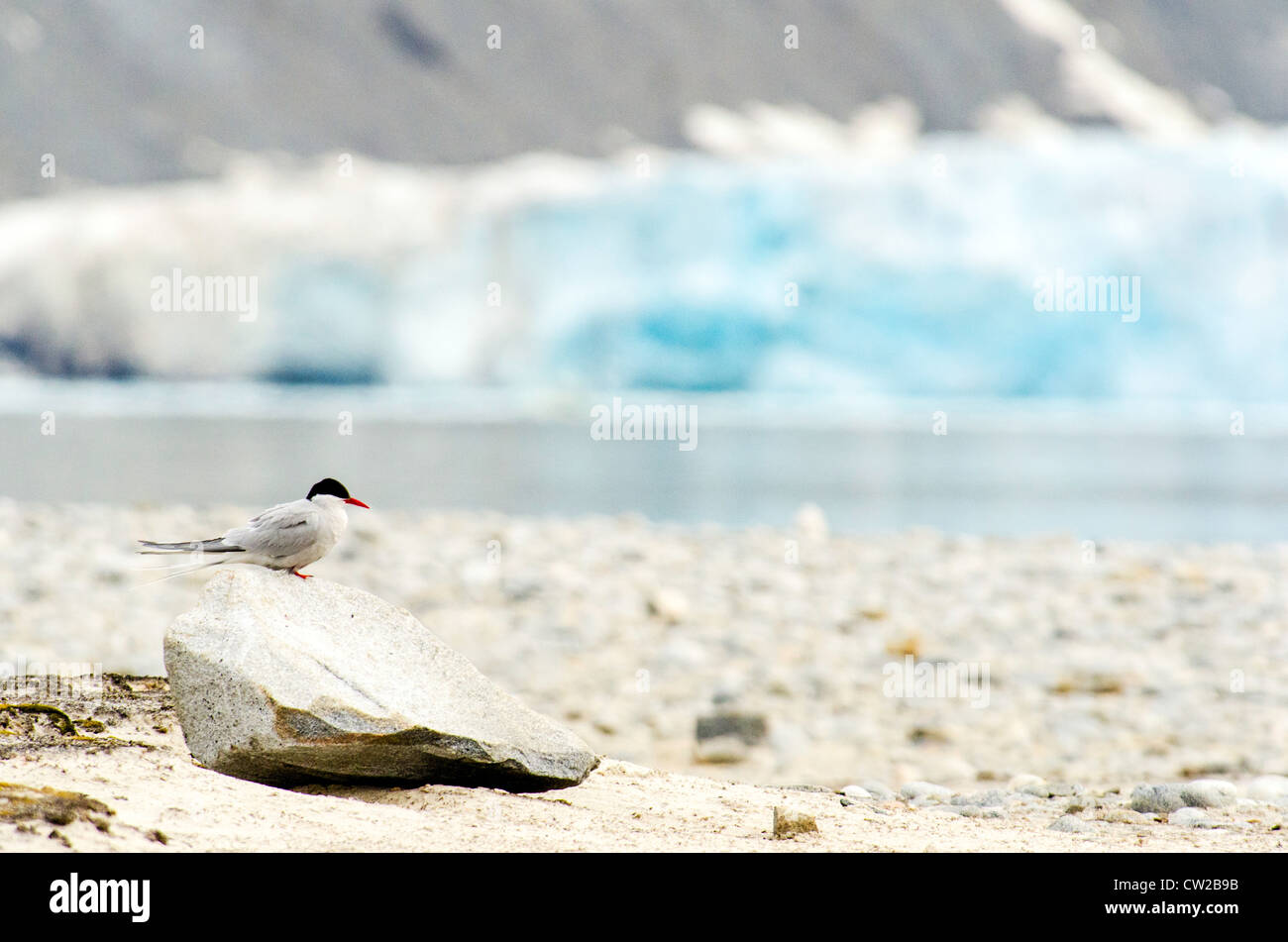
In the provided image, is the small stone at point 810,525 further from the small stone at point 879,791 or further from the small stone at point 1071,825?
the small stone at point 1071,825

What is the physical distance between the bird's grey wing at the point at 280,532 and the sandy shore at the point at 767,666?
0.52 m

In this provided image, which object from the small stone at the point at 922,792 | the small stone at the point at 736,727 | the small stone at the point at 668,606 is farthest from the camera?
the small stone at the point at 668,606

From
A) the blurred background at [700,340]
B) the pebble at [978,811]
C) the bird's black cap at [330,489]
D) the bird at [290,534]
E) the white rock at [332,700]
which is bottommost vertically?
the pebble at [978,811]

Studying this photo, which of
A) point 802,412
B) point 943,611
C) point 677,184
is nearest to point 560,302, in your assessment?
point 677,184

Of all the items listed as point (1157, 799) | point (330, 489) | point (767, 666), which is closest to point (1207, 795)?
point (1157, 799)

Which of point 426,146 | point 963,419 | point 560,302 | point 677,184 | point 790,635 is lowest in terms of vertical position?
point 790,635

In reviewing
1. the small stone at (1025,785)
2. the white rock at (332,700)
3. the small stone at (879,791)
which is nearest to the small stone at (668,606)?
the small stone at (1025,785)

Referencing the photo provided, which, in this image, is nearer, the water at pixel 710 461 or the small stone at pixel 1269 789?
the small stone at pixel 1269 789

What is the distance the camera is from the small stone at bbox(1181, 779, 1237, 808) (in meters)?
3.63

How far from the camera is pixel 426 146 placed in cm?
6500

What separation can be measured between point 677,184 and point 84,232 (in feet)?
56.3

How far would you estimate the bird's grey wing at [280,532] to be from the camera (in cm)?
322

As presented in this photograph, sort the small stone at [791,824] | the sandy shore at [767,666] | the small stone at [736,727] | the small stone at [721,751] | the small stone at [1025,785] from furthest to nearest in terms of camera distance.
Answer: the small stone at [736,727] < the small stone at [721,751] < the small stone at [1025,785] < the sandy shore at [767,666] < the small stone at [791,824]
